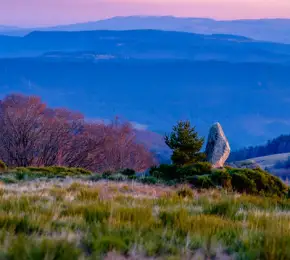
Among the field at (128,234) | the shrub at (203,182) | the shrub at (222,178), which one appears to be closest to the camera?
the field at (128,234)

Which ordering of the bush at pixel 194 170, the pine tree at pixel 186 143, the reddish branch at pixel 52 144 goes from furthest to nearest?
the reddish branch at pixel 52 144
the pine tree at pixel 186 143
the bush at pixel 194 170

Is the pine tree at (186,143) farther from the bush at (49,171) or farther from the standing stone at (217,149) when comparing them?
the bush at (49,171)

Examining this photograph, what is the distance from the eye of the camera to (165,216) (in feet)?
18.1

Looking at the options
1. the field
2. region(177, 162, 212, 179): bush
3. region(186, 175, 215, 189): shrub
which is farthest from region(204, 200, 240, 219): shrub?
region(177, 162, 212, 179): bush

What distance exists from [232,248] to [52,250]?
5.13 ft

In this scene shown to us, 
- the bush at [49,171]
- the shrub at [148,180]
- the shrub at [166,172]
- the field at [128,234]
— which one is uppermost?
the shrub at [166,172]

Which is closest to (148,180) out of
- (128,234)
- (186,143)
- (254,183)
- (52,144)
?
(254,183)

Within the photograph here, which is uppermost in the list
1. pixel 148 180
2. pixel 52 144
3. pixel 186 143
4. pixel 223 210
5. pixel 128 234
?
pixel 52 144

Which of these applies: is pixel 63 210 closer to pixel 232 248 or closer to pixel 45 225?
pixel 45 225

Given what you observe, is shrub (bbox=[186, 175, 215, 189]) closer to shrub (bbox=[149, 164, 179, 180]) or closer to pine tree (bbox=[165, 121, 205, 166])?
shrub (bbox=[149, 164, 179, 180])

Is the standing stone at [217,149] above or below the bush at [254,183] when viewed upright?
above

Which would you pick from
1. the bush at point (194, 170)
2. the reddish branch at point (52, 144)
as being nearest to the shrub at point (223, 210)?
the bush at point (194, 170)

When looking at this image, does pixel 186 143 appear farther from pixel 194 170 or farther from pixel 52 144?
pixel 52 144

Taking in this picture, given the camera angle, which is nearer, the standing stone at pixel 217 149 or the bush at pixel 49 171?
the bush at pixel 49 171
